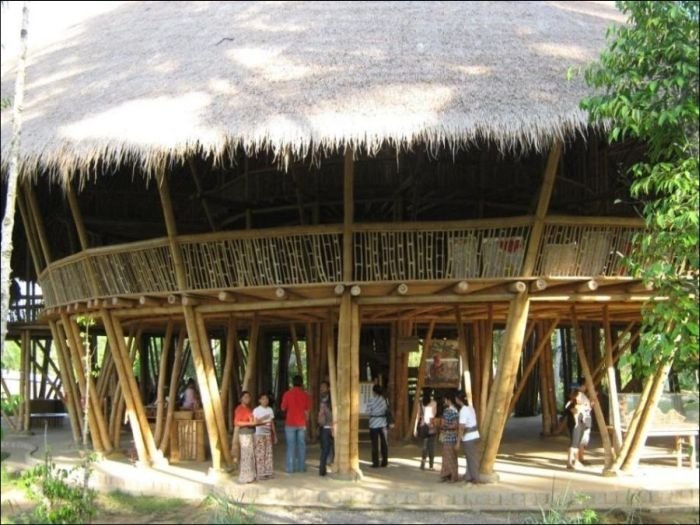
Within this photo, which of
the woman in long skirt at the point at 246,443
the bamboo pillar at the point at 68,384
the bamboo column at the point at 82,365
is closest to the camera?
the woman in long skirt at the point at 246,443

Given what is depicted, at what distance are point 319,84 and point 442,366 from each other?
9.39 metres

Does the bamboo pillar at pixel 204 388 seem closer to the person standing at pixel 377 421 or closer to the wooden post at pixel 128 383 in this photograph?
the wooden post at pixel 128 383

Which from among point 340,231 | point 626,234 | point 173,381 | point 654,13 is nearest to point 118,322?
point 173,381

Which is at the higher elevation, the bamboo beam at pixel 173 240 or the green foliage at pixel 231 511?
the bamboo beam at pixel 173 240

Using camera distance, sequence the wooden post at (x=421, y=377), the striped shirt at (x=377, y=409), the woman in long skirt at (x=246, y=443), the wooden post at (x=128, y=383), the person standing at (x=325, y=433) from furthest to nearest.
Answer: the wooden post at (x=421, y=377) → the wooden post at (x=128, y=383) → the striped shirt at (x=377, y=409) → the person standing at (x=325, y=433) → the woman in long skirt at (x=246, y=443)

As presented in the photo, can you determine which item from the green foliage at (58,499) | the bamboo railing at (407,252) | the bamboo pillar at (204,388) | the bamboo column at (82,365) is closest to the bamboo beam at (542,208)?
the bamboo railing at (407,252)

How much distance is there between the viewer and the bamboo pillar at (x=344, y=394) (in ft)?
42.1

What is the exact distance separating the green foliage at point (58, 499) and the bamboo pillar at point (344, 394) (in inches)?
148

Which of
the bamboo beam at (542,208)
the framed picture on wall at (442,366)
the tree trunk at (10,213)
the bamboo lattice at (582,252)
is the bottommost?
the framed picture on wall at (442,366)

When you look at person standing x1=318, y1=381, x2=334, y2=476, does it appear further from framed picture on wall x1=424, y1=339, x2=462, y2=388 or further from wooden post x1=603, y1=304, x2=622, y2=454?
framed picture on wall x1=424, y1=339, x2=462, y2=388

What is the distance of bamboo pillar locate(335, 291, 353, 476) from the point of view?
12.8 meters

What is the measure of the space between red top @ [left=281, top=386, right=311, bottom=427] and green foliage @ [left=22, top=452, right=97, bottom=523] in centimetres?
342

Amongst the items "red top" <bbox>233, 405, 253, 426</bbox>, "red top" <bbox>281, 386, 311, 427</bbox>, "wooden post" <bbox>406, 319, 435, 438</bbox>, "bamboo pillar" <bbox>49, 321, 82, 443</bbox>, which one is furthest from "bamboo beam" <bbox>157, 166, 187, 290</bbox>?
"wooden post" <bbox>406, 319, 435, 438</bbox>

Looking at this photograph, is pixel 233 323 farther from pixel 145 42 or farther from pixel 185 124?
pixel 145 42
